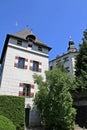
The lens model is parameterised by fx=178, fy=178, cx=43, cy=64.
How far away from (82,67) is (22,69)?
7.67 m

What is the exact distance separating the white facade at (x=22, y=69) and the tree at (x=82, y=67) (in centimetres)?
421

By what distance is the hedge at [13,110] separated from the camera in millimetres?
16031

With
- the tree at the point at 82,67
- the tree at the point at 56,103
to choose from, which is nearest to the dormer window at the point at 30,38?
the tree at the point at 82,67

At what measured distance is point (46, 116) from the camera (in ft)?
55.5

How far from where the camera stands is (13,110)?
16359 mm

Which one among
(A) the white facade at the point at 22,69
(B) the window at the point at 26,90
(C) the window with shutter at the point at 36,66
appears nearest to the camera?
(A) the white facade at the point at 22,69

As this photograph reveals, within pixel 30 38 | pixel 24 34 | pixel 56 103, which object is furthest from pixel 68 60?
pixel 56 103

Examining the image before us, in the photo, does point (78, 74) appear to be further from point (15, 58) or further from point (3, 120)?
point (3, 120)

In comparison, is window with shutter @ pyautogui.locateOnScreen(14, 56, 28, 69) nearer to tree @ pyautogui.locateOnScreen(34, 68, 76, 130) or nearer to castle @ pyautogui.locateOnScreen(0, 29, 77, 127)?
castle @ pyautogui.locateOnScreen(0, 29, 77, 127)

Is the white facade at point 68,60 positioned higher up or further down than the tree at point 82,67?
higher up

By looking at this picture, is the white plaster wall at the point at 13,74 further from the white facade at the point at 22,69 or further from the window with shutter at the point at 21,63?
the window with shutter at the point at 21,63

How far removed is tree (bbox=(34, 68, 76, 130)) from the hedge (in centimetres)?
209

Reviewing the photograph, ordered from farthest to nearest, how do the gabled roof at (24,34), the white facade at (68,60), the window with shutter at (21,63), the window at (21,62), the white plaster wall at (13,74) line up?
1. the white facade at (68,60)
2. the gabled roof at (24,34)
3. the window at (21,62)
4. the window with shutter at (21,63)
5. the white plaster wall at (13,74)

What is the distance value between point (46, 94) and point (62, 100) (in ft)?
5.73
